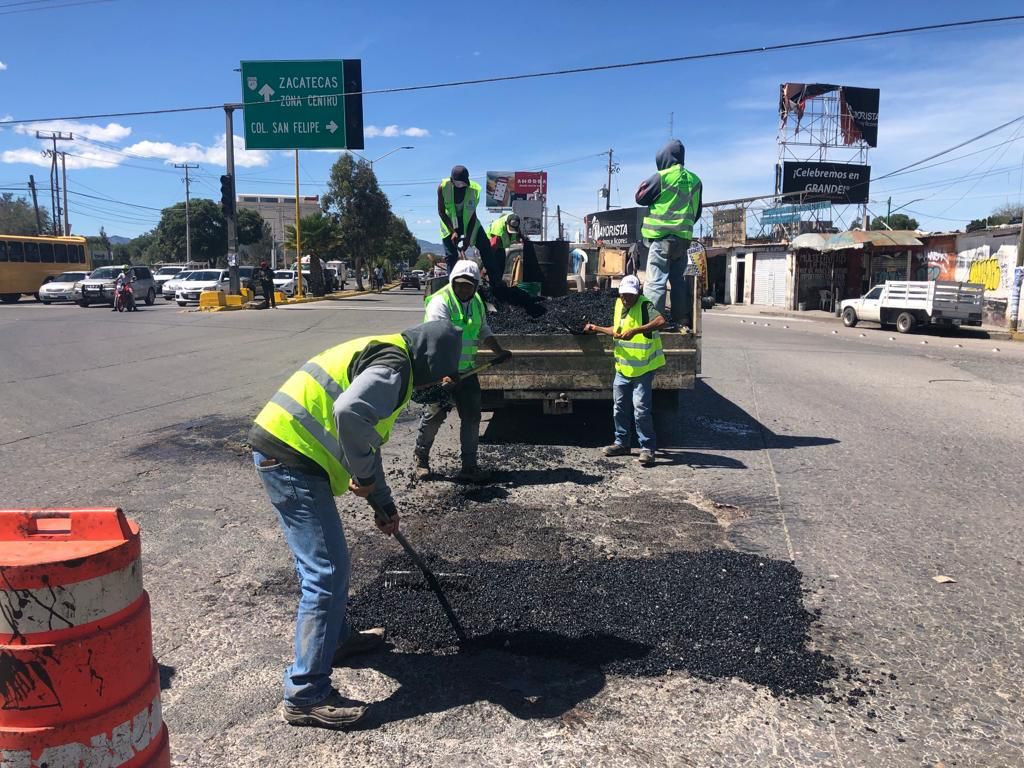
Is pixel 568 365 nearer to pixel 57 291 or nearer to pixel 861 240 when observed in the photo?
pixel 861 240

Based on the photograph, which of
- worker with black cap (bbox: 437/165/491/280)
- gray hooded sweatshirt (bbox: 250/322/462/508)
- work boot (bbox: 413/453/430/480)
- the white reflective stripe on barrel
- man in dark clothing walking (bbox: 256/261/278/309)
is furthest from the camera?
man in dark clothing walking (bbox: 256/261/278/309)

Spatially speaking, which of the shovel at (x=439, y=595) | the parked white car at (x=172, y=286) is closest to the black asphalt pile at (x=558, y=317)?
the shovel at (x=439, y=595)

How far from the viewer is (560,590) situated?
155 inches

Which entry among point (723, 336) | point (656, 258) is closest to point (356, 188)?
point (723, 336)

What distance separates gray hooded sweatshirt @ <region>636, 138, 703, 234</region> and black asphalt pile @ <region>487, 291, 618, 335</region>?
47.7 inches

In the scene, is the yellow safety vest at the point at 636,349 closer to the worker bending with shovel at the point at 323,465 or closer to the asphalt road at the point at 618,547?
the asphalt road at the point at 618,547

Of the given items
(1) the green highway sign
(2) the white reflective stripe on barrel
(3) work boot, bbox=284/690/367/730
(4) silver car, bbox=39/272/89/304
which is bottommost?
(3) work boot, bbox=284/690/367/730

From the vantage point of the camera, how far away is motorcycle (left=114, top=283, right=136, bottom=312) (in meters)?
26.2

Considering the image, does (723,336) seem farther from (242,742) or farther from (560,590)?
(242,742)

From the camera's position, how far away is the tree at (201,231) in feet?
231

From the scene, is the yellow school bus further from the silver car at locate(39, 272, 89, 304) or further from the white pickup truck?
the white pickup truck

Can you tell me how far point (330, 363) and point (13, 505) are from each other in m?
3.82

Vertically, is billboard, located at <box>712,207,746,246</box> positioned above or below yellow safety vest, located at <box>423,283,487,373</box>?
above

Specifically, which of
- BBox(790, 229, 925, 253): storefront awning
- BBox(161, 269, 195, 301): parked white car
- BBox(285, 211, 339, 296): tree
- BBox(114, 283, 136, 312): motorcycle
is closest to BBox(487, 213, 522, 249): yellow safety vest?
BBox(114, 283, 136, 312): motorcycle
